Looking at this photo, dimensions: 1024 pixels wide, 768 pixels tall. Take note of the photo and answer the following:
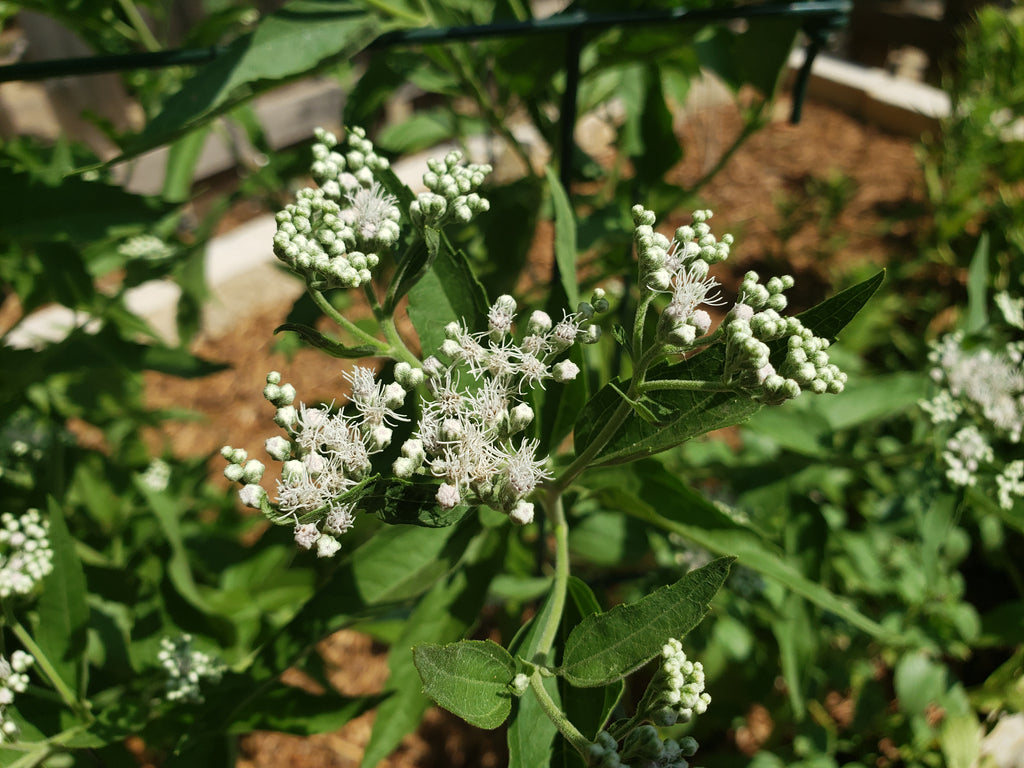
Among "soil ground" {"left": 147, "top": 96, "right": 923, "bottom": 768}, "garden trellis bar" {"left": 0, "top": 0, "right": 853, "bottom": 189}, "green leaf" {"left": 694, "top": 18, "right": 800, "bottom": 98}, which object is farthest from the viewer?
"soil ground" {"left": 147, "top": 96, "right": 923, "bottom": 768}

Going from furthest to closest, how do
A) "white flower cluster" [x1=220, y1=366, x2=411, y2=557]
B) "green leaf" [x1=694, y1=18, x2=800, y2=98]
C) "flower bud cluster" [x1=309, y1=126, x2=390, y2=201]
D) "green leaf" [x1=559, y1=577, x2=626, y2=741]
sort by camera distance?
"green leaf" [x1=694, y1=18, x2=800, y2=98]
"flower bud cluster" [x1=309, y1=126, x2=390, y2=201]
"green leaf" [x1=559, y1=577, x2=626, y2=741]
"white flower cluster" [x1=220, y1=366, x2=411, y2=557]

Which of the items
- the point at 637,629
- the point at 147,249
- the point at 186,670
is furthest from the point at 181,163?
the point at 637,629

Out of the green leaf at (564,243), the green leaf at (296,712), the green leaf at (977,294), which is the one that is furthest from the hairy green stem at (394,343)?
the green leaf at (977,294)

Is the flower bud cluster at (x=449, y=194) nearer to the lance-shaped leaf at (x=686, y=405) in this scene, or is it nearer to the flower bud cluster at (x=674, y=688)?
the lance-shaped leaf at (x=686, y=405)

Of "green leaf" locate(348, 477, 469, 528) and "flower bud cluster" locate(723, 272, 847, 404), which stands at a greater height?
"flower bud cluster" locate(723, 272, 847, 404)

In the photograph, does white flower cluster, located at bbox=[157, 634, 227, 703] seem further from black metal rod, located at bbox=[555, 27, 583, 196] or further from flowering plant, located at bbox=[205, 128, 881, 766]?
black metal rod, located at bbox=[555, 27, 583, 196]

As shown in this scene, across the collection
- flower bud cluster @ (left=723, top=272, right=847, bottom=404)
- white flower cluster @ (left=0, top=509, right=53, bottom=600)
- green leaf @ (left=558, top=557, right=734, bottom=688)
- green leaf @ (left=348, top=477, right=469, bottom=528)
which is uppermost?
flower bud cluster @ (left=723, top=272, right=847, bottom=404)

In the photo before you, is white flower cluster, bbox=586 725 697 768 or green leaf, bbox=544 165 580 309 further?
green leaf, bbox=544 165 580 309

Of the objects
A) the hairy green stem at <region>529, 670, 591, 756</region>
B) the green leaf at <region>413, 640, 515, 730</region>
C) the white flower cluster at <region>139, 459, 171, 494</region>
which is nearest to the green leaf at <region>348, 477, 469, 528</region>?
the green leaf at <region>413, 640, 515, 730</region>
